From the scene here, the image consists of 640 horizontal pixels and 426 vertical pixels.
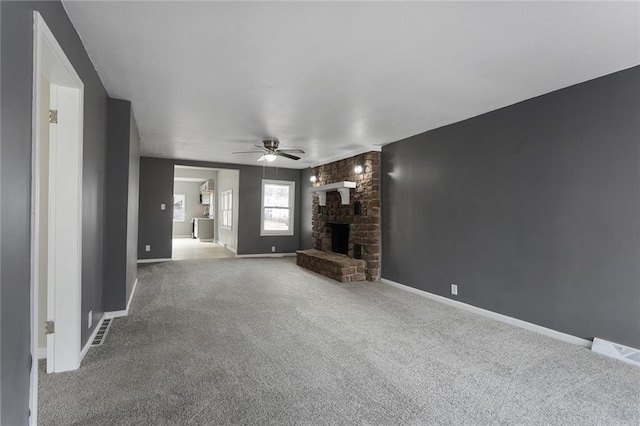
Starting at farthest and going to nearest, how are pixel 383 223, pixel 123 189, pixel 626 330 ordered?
pixel 383 223, pixel 123 189, pixel 626 330

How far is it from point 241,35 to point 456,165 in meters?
3.13

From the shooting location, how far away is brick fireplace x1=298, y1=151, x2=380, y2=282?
5.61 metres

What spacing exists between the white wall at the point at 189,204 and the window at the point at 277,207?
641 centimetres

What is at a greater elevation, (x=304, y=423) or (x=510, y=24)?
(x=510, y=24)

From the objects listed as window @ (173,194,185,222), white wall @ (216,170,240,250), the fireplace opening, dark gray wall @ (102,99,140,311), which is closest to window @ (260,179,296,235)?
white wall @ (216,170,240,250)

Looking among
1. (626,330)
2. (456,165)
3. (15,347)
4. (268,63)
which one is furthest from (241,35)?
(626,330)

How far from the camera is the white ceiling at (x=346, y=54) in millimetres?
1975

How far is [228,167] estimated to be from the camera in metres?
7.98

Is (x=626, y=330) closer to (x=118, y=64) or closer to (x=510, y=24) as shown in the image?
(x=510, y=24)

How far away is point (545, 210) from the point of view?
322 centimetres

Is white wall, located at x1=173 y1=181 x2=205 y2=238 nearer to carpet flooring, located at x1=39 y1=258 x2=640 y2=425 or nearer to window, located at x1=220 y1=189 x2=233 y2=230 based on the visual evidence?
window, located at x1=220 y1=189 x2=233 y2=230

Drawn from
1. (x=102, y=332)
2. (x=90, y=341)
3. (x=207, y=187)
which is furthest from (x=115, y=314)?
(x=207, y=187)

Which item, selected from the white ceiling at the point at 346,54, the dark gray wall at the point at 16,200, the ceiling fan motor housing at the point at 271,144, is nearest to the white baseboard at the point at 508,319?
the white ceiling at the point at 346,54

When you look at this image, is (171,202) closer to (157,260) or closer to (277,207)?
(157,260)
